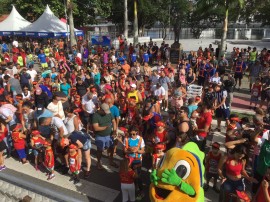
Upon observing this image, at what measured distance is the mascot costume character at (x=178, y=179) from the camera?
4.11 metres

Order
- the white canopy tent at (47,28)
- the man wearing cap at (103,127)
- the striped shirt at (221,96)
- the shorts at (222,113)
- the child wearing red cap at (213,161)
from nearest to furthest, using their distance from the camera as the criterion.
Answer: the child wearing red cap at (213,161) → the man wearing cap at (103,127) → the striped shirt at (221,96) → the shorts at (222,113) → the white canopy tent at (47,28)

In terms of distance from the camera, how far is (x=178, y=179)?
13.4ft

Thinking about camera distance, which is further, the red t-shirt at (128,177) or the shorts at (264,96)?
the shorts at (264,96)

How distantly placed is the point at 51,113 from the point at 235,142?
4.52m

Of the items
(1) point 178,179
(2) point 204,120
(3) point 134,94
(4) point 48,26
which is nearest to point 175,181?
(1) point 178,179

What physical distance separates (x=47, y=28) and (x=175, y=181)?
71.9 ft

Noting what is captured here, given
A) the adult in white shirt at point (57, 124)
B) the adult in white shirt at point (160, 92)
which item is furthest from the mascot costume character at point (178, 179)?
the adult in white shirt at point (160, 92)

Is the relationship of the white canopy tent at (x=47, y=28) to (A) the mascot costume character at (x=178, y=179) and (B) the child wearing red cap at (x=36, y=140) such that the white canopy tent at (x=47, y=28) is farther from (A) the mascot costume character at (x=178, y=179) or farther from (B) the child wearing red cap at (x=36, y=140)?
(A) the mascot costume character at (x=178, y=179)

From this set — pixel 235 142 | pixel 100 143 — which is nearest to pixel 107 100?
pixel 100 143

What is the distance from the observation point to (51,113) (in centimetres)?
746

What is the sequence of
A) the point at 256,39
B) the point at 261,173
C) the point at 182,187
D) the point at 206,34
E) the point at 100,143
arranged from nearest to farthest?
the point at 182,187
the point at 261,173
the point at 100,143
the point at 256,39
the point at 206,34

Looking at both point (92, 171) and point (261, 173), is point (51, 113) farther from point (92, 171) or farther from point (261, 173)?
point (261, 173)

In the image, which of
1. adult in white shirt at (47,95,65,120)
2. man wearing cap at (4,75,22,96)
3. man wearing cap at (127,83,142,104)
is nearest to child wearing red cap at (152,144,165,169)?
man wearing cap at (127,83,142,104)

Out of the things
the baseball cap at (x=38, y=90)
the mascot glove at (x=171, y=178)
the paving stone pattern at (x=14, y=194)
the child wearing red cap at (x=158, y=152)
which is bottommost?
the paving stone pattern at (x=14, y=194)
